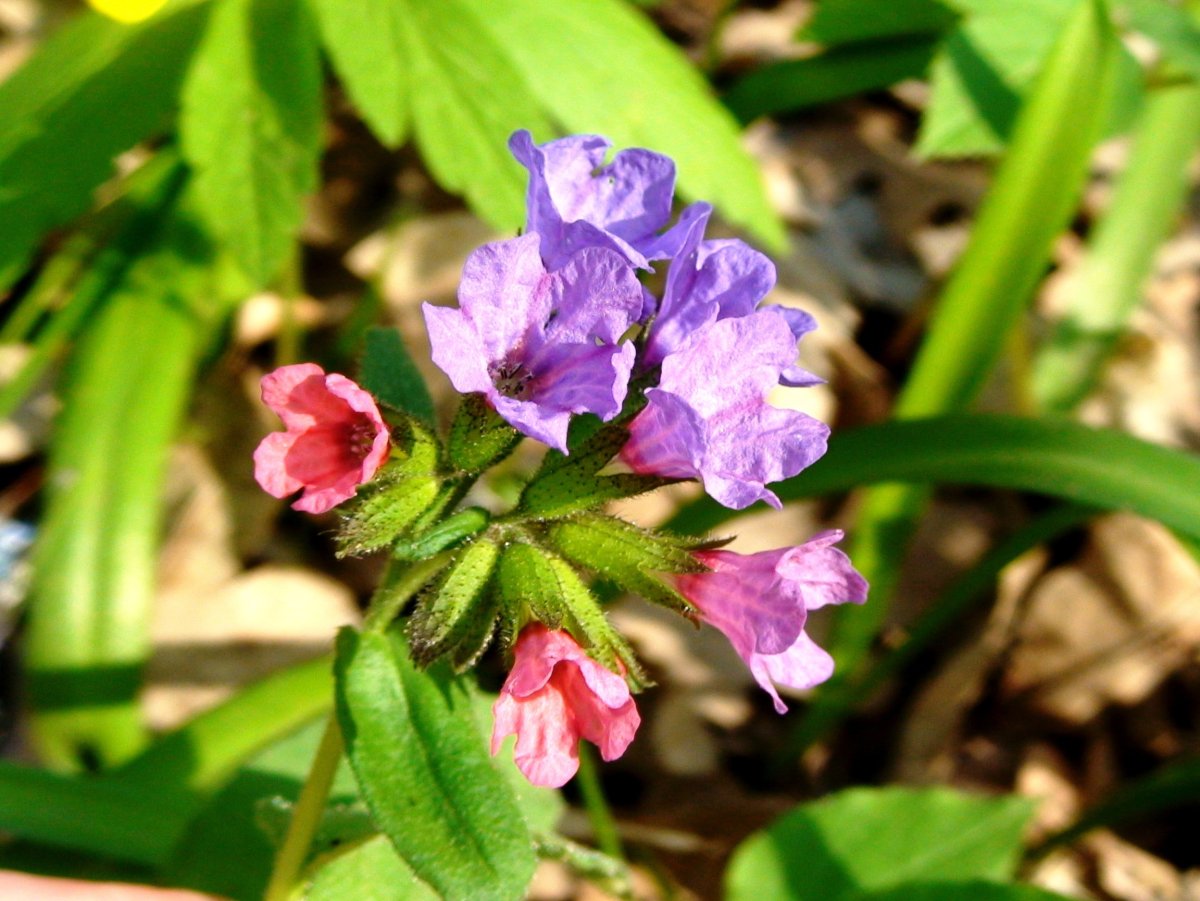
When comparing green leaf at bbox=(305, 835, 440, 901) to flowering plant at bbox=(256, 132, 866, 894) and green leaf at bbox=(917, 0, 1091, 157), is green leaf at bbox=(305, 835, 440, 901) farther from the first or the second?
green leaf at bbox=(917, 0, 1091, 157)

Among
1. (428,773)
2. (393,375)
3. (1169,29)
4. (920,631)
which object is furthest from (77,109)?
(1169,29)

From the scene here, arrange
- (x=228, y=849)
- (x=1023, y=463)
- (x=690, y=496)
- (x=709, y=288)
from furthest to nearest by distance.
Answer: (x=690, y=496) → (x=1023, y=463) → (x=228, y=849) → (x=709, y=288)

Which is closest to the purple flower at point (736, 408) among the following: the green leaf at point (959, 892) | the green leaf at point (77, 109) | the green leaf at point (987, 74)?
the green leaf at point (959, 892)

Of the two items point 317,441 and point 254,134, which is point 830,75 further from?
point 317,441

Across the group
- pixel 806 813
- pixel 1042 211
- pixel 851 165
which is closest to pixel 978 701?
pixel 806 813

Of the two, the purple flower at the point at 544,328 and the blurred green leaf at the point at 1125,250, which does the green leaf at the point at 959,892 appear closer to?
the purple flower at the point at 544,328

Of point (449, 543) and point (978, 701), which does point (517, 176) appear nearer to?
point (449, 543)
